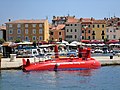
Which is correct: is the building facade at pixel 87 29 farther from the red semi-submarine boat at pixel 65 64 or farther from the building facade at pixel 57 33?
the red semi-submarine boat at pixel 65 64

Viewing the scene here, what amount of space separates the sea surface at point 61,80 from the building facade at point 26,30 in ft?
235

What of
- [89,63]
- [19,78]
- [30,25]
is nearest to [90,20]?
[30,25]

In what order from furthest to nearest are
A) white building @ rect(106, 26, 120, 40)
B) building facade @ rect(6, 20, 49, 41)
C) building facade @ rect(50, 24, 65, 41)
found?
building facade @ rect(50, 24, 65, 41) → white building @ rect(106, 26, 120, 40) → building facade @ rect(6, 20, 49, 41)

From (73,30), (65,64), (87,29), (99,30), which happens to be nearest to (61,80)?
(65,64)

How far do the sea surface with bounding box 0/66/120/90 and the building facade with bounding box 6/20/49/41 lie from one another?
2825 inches

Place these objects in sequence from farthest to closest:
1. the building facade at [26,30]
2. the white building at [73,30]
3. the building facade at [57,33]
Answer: the building facade at [57,33], the white building at [73,30], the building facade at [26,30]

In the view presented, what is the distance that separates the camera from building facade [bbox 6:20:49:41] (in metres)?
122

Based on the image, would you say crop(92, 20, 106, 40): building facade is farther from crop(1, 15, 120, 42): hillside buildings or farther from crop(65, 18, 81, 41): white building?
crop(65, 18, 81, 41): white building

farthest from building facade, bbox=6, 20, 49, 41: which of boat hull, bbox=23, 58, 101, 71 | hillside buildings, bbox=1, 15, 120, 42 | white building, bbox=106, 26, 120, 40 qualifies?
boat hull, bbox=23, 58, 101, 71

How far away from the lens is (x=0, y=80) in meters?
41.4

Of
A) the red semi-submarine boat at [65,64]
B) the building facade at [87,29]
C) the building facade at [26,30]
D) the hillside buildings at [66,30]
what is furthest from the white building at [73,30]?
the red semi-submarine boat at [65,64]

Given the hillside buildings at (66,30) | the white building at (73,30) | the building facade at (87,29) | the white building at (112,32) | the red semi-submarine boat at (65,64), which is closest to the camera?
the red semi-submarine boat at (65,64)

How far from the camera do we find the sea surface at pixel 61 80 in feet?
120

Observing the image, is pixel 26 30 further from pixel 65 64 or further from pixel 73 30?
pixel 65 64
